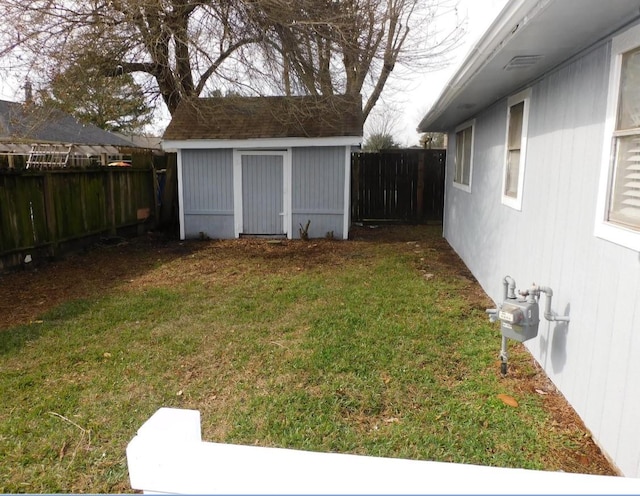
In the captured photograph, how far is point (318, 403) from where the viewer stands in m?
3.27

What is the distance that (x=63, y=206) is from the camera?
7.92 meters

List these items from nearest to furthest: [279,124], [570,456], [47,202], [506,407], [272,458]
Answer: [272,458] → [570,456] → [506,407] → [47,202] → [279,124]

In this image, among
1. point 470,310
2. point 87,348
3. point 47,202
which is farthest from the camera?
point 47,202

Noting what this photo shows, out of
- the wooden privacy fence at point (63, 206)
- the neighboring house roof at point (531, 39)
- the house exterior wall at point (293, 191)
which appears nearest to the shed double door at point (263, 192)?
the house exterior wall at point (293, 191)

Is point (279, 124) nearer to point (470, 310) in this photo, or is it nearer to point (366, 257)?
point (366, 257)

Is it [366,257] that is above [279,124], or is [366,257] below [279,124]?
below

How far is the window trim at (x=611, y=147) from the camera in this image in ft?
8.59

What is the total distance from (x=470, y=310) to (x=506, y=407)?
7.39 ft

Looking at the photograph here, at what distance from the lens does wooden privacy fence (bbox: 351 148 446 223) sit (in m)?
13.2

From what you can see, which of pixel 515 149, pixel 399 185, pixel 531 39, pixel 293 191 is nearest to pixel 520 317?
pixel 531 39

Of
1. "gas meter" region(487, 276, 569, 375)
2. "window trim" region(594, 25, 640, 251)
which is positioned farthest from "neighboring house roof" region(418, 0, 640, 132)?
"gas meter" region(487, 276, 569, 375)

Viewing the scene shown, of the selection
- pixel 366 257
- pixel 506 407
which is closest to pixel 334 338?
pixel 506 407

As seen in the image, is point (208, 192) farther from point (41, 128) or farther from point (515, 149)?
point (515, 149)

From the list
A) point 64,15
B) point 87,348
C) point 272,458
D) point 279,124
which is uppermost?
point 64,15
